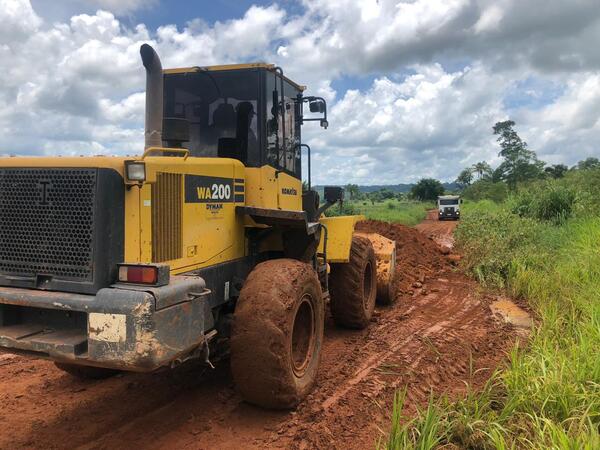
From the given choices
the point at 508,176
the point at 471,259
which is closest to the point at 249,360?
the point at 471,259

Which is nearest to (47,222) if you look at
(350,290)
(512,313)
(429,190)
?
(350,290)

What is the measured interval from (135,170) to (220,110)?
183cm

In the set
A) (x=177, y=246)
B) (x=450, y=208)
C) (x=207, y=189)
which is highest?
(x=450, y=208)

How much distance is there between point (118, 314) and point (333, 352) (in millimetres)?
3175

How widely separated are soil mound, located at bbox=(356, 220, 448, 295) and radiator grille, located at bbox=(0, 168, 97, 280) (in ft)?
20.8

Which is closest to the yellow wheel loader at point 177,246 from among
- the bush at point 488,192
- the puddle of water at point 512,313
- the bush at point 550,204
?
the puddle of water at point 512,313

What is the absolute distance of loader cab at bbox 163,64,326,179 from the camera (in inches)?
188

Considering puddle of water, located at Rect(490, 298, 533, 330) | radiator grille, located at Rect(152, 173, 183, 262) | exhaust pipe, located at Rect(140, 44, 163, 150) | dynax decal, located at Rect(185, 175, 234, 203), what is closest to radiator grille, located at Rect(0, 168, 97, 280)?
radiator grille, located at Rect(152, 173, 183, 262)

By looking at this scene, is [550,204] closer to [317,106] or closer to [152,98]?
[317,106]

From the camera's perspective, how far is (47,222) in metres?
3.32

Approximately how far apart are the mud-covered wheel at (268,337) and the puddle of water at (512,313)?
3.75m

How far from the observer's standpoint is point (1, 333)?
3.28m

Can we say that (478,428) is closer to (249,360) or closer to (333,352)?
(249,360)

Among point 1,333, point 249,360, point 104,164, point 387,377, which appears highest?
point 104,164
